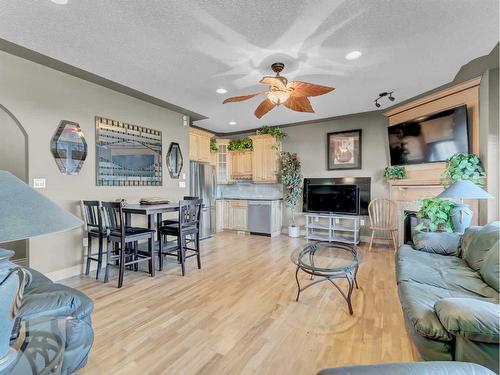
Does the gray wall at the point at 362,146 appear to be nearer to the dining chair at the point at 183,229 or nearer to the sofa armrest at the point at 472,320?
the dining chair at the point at 183,229

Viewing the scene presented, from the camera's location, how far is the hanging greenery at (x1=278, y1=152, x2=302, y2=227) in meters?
5.50

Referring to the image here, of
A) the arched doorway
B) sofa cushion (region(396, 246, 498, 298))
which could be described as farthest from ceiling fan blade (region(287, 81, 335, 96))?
the arched doorway

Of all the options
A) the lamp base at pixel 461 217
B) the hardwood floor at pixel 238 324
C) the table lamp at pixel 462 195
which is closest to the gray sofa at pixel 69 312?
the hardwood floor at pixel 238 324

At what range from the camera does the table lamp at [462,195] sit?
253cm

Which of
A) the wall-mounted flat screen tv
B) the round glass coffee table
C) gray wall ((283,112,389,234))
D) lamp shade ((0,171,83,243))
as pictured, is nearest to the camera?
lamp shade ((0,171,83,243))

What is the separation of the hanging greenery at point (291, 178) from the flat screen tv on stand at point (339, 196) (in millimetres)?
249

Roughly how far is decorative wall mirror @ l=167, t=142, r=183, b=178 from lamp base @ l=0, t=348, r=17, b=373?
12.6 ft

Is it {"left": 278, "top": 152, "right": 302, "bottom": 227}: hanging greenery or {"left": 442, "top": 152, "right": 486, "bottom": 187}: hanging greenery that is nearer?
{"left": 442, "top": 152, "right": 486, "bottom": 187}: hanging greenery

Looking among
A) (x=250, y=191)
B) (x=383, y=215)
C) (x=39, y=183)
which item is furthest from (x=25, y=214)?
(x=250, y=191)

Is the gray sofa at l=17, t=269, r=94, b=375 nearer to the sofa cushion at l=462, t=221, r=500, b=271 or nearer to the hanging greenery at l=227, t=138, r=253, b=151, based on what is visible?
the sofa cushion at l=462, t=221, r=500, b=271

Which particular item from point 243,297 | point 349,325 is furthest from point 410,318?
point 243,297

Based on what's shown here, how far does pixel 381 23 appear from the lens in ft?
7.09

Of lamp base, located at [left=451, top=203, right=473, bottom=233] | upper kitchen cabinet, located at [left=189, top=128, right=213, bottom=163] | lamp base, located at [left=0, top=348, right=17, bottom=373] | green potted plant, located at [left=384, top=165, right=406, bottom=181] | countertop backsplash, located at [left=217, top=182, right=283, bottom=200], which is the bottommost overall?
lamp base, located at [left=0, top=348, right=17, bottom=373]

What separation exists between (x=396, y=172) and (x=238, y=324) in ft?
12.9
